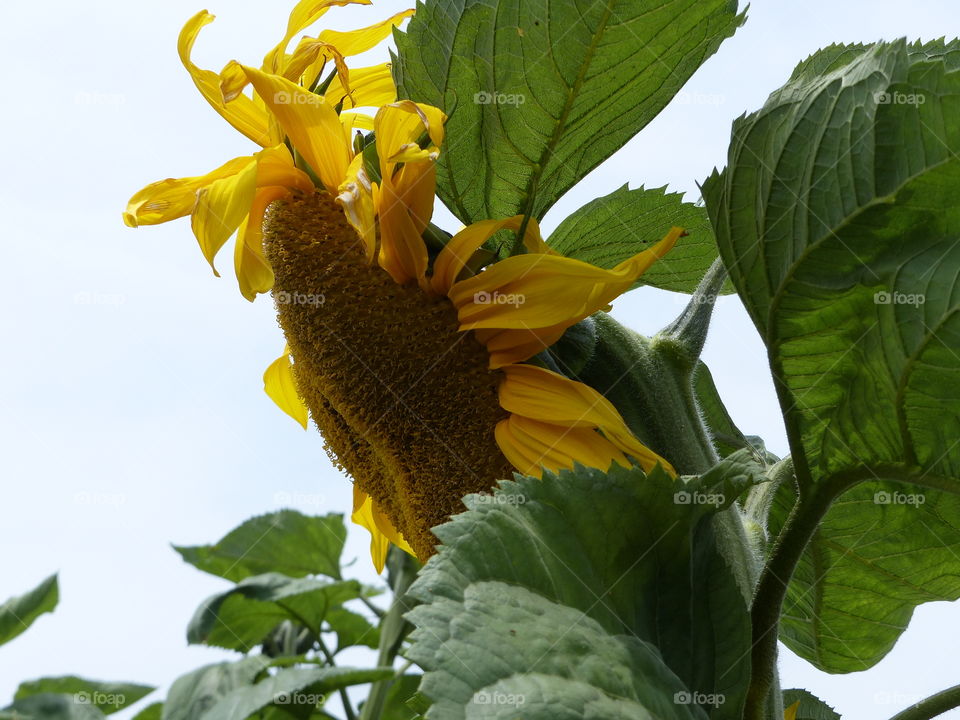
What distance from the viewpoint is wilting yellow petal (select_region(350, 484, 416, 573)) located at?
31.5 inches

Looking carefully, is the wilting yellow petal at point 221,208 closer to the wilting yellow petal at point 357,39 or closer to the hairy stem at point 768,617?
the wilting yellow petal at point 357,39

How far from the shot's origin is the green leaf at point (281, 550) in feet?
7.64

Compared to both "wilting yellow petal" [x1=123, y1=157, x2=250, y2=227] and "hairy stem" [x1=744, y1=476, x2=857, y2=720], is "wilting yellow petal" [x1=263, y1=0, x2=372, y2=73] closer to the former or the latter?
"wilting yellow petal" [x1=123, y1=157, x2=250, y2=227]

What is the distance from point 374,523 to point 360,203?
30cm

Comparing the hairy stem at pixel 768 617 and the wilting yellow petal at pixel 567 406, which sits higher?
the wilting yellow petal at pixel 567 406

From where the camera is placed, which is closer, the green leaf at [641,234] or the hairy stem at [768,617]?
the hairy stem at [768,617]

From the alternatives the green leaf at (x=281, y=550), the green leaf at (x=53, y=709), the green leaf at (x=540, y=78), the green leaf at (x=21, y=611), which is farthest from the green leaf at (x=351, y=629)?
the green leaf at (x=540, y=78)

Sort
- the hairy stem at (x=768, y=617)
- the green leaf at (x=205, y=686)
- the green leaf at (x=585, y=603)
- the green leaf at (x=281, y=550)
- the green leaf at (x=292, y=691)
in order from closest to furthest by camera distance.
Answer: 1. the green leaf at (x=585, y=603)
2. the hairy stem at (x=768, y=617)
3. the green leaf at (x=292, y=691)
4. the green leaf at (x=205, y=686)
5. the green leaf at (x=281, y=550)

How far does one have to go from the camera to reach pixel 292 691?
1.75 meters

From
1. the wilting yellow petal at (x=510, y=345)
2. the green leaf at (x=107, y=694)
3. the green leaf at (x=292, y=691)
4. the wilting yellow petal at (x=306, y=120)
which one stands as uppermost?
the wilting yellow petal at (x=306, y=120)

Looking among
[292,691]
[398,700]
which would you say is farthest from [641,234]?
[398,700]

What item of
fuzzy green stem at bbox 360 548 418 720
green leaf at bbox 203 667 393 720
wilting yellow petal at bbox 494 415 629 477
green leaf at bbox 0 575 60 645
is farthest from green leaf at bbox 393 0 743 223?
green leaf at bbox 0 575 60 645

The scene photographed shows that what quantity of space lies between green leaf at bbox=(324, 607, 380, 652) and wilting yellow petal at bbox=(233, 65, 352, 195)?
1.75 meters

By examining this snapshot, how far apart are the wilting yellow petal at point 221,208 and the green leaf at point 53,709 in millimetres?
1620
